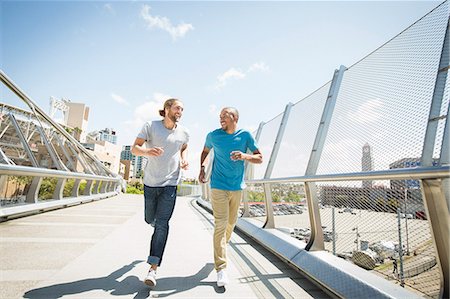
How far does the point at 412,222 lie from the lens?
1887mm

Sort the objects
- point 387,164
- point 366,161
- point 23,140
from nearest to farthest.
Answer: point 387,164
point 366,161
point 23,140

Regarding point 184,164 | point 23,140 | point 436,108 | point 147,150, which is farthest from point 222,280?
point 23,140

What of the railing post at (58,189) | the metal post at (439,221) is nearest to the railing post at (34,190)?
the railing post at (58,189)

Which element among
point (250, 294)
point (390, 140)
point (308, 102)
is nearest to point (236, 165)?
point (250, 294)

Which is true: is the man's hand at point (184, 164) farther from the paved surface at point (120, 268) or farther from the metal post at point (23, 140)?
the metal post at point (23, 140)

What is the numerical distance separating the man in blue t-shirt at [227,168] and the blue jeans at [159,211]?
0.43 m

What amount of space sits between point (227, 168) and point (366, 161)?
4.14 feet

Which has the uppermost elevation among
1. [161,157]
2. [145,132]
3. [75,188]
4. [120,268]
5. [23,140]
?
[23,140]

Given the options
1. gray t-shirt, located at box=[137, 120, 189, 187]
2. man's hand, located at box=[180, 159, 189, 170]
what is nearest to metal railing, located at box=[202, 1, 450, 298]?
man's hand, located at box=[180, 159, 189, 170]

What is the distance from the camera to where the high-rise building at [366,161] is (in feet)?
7.24

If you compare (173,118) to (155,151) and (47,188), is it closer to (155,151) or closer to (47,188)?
(155,151)

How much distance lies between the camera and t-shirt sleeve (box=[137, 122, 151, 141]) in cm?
251

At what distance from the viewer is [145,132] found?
2.53 metres

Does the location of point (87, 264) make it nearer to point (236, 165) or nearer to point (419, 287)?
point (236, 165)
